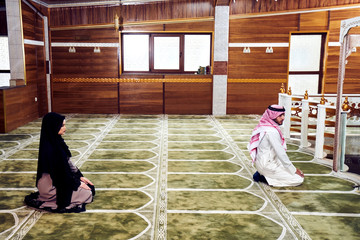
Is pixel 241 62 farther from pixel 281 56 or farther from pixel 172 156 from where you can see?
pixel 172 156

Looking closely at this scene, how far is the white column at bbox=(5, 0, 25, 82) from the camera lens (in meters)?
7.84

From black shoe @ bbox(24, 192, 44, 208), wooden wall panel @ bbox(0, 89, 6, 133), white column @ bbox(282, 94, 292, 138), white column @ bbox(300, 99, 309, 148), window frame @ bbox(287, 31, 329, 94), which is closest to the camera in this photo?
black shoe @ bbox(24, 192, 44, 208)

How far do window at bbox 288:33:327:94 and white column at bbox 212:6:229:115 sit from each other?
1765mm

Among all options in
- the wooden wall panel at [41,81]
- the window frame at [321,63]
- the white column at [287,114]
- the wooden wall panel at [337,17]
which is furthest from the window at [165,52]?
the white column at [287,114]

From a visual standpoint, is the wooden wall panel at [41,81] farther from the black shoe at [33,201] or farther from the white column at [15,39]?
the black shoe at [33,201]

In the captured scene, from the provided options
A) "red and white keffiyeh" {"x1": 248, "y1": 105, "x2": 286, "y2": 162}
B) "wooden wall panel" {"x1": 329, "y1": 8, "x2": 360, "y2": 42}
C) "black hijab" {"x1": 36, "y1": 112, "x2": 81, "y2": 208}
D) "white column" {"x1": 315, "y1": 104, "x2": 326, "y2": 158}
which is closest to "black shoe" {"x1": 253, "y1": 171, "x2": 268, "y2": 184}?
"red and white keffiyeh" {"x1": 248, "y1": 105, "x2": 286, "y2": 162}

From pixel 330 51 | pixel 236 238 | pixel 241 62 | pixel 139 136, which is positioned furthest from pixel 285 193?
pixel 330 51

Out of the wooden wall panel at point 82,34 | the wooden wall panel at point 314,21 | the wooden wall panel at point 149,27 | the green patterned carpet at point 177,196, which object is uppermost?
the wooden wall panel at point 314,21

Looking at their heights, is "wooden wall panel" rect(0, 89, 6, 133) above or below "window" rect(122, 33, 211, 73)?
below

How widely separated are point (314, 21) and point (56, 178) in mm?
8181

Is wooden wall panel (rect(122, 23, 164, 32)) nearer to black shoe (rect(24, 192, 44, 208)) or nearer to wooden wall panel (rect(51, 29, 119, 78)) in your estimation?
wooden wall panel (rect(51, 29, 119, 78))

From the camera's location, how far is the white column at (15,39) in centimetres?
784

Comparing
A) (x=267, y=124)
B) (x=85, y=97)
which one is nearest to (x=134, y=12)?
(x=85, y=97)

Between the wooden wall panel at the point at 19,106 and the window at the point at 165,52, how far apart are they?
2490mm
